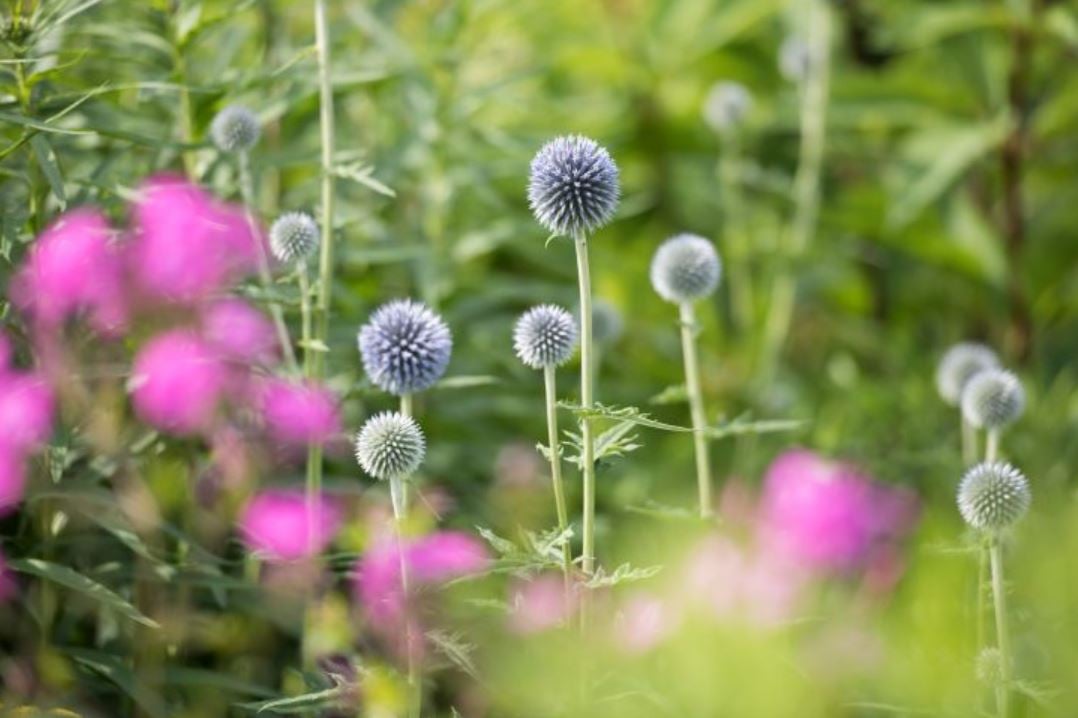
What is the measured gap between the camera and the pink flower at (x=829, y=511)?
2.34 meters

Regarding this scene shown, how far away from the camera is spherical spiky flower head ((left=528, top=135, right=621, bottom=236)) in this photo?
1514 millimetres

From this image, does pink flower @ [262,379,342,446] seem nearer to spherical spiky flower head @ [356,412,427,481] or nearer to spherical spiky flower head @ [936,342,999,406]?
spherical spiky flower head @ [356,412,427,481]

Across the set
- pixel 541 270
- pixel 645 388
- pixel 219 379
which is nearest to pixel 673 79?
pixel 541 270

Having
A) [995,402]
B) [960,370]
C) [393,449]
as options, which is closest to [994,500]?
[995,402]

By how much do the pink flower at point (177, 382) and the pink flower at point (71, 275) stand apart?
88 millimetres

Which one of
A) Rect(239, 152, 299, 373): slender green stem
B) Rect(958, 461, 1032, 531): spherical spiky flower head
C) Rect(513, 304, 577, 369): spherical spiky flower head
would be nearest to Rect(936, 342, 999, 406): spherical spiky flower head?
Rect(958, 461, 1032, 531): spherical spiky flower head

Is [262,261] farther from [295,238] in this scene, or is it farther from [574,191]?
[574,191]

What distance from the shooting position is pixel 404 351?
5.45 ft

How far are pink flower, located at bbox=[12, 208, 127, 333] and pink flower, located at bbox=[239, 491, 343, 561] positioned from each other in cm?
33

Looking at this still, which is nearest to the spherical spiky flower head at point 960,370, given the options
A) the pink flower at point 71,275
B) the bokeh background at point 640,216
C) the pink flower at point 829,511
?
the bokeh background at point 640,216

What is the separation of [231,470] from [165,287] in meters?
0.29

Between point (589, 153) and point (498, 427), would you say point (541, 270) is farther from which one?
point (589, 153)

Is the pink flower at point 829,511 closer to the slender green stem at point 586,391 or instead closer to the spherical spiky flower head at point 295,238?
the slender green stem at point 586,391

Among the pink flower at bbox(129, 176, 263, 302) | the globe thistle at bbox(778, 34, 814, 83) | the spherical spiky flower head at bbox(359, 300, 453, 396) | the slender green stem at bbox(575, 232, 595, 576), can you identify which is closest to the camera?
the slender green stem at bbox(575, 232, 595, 576)
